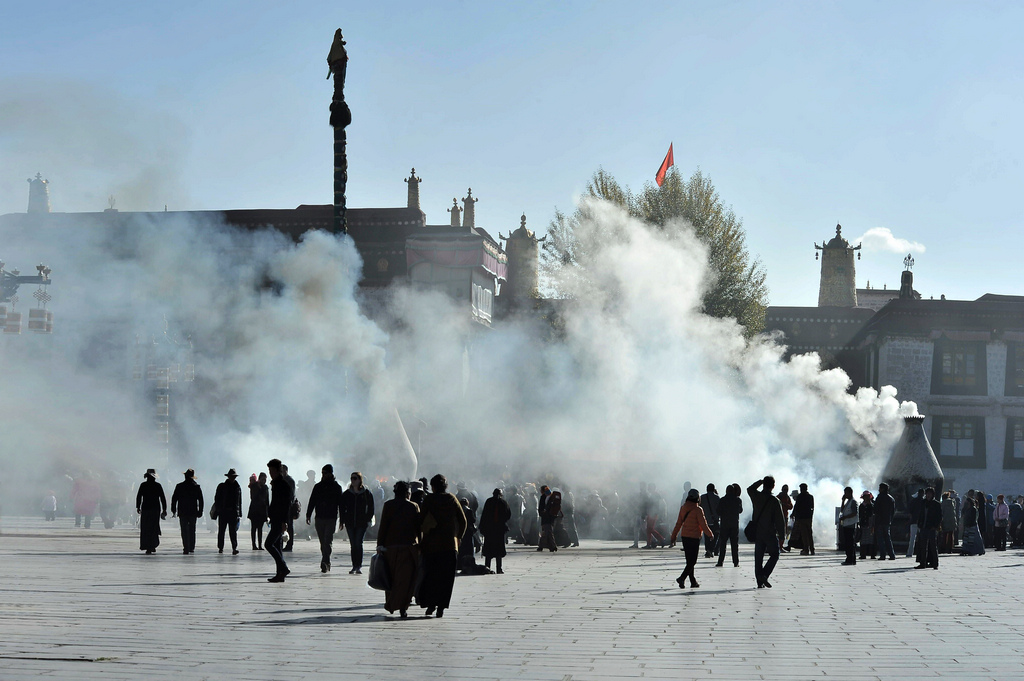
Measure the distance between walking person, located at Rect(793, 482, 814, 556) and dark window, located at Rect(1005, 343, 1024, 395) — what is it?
2546 cm

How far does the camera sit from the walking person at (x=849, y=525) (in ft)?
69.5

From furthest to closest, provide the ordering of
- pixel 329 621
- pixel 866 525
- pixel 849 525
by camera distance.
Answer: pixel 866 525, pixel 849 525, pixel 329 621

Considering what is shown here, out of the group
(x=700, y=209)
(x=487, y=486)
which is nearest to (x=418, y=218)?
(x=700, y=209)

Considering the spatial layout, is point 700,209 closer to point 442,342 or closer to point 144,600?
point 442,342

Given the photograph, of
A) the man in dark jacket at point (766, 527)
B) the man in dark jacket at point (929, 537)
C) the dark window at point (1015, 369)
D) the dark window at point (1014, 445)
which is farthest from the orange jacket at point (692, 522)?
the dark window at point (1015, 369)

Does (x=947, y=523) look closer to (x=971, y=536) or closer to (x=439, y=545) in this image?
(x=971, y=536)

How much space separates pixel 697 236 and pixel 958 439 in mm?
14231

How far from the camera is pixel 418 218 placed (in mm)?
49156

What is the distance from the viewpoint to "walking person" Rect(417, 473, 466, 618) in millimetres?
11352

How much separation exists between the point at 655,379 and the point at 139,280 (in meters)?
18.5

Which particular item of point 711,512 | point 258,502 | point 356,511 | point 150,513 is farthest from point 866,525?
point 150,513

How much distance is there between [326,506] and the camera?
52.3 ft

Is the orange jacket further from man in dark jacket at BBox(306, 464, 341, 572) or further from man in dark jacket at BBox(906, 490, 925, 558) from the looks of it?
man in dark jacket at BBox(906, 490, 925, 558)

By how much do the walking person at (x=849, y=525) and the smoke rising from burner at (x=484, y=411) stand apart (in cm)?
1304
